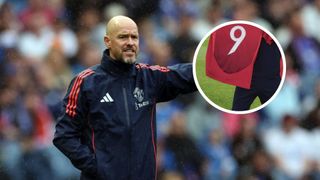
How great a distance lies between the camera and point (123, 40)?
14.9 ft

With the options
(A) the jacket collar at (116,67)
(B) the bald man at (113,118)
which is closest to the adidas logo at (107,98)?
(B) the bald man at (113,118)

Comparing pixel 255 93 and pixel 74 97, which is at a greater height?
pixel 74 97

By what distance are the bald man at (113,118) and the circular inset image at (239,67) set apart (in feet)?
1.39

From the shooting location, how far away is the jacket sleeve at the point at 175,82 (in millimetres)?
4699

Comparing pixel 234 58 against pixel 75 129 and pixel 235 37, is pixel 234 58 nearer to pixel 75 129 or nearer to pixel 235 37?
pixel 235 37

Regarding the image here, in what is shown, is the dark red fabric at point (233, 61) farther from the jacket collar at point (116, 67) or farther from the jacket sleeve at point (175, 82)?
the jacket collar at point (116, 67)

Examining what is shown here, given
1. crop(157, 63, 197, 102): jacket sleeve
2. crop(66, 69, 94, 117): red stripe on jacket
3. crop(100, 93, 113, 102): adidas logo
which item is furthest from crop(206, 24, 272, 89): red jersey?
crop(66, 69, 94, 117): red stripe on jacket

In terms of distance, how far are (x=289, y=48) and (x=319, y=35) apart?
327mm

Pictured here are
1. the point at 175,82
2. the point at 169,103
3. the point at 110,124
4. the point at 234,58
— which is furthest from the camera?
the point at 169,103

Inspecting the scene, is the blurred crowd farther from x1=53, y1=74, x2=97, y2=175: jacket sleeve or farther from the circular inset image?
x1=53, y1=74, x2=97, y2=175: jacket sleeve

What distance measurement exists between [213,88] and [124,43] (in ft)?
2.06

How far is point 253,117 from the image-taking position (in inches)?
301

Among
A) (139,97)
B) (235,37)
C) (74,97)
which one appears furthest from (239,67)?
(74,97)

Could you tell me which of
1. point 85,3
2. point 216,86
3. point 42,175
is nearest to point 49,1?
point 85,3
